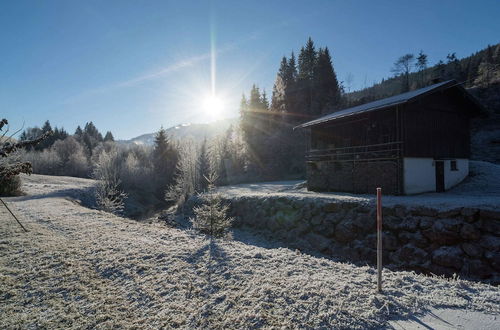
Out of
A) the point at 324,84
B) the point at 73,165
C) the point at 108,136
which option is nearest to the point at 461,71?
the point at 324,84

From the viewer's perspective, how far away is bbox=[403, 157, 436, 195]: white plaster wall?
1570 centimetres

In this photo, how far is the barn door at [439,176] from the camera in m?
17.6

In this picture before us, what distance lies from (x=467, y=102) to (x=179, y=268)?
25.6 m

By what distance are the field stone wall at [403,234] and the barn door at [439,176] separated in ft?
29.1

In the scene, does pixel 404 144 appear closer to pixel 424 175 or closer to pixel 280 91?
pixel 424 175

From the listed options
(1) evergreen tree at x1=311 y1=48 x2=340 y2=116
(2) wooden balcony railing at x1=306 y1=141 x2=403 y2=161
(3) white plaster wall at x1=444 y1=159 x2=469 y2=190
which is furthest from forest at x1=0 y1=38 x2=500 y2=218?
(3) white plaster wall at x1=444 y1=159 x2=469 y2=190

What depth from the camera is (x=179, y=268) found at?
5.80 m

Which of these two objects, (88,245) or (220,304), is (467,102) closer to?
(220,304)

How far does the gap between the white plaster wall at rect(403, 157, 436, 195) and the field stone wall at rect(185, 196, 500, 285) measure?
5.14 m

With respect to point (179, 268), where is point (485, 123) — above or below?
above

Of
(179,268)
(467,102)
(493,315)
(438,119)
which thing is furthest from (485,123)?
(179,268)

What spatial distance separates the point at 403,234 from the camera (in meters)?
11.0

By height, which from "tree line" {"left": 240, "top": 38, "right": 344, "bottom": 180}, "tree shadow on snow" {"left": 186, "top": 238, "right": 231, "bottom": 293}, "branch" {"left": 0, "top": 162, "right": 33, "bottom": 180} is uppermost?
"tree line" {"left": 240, "top": 38, "right": 344, "bottom": 180}

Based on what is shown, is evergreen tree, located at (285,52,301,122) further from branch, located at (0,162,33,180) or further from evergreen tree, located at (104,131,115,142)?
evergreen tree, located at (104,131,115,142)
